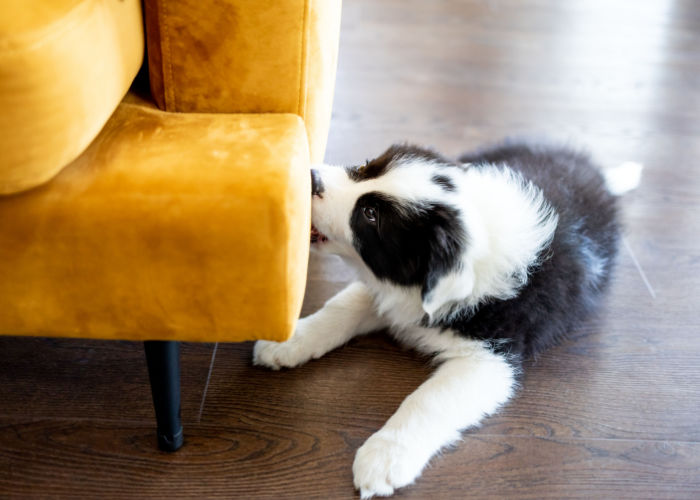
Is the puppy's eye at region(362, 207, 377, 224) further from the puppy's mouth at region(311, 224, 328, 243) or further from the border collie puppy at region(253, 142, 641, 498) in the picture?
the puppy's mouth at region(311, 224, 328, 243)

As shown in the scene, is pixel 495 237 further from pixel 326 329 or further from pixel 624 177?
pixel 624 177

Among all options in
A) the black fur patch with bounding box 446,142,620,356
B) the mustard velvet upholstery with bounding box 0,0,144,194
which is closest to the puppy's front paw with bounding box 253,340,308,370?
the black fur patch with bounding box 446,142,620,356

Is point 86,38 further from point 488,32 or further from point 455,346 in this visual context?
point 488,32

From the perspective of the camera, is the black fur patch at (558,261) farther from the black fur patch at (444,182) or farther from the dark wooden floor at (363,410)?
the black fur patch at (444,182)

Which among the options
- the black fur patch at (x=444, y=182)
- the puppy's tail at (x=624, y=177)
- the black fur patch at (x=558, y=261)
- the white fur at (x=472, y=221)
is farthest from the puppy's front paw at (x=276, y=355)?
the puppy's tail at (x=624, y=177)

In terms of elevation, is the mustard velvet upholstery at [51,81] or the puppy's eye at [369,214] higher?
the mustard velvet upholstery at [51,81]

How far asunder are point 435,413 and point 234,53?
0.81 metres

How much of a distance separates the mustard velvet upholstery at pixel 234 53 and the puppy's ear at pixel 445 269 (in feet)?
1.22

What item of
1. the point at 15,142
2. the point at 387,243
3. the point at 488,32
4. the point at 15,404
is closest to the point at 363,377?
the point at 387,243

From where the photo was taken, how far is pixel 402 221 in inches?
53.4

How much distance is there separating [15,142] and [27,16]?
17 centimetres

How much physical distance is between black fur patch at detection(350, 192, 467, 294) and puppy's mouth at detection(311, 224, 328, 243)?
0.29 ft

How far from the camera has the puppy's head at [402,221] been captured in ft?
4.37

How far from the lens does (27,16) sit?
2.89 feet
